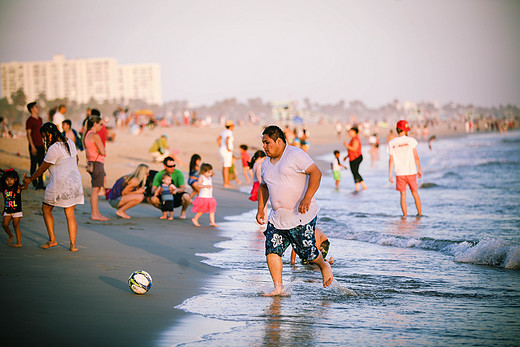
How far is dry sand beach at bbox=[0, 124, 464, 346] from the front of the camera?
4613 mm

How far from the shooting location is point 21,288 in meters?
5.77

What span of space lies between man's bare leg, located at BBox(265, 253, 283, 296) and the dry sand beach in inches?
31.4

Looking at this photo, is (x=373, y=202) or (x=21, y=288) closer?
(x=21, y=288)

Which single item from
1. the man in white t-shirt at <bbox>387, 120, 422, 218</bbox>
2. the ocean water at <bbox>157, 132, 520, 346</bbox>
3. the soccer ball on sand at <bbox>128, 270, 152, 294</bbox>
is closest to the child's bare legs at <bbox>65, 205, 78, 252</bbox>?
the ocean water at <bbox>157, 132, 520, 346</bbox>

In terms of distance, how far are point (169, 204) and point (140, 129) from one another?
98.1 ft

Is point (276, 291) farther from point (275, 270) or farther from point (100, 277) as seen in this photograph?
point (100, 277)

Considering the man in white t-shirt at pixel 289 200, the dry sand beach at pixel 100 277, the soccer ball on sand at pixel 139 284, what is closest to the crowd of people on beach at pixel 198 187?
the man in white t-shirt at pixel 289 200

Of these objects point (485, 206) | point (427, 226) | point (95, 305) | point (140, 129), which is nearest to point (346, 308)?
point (95, 305)

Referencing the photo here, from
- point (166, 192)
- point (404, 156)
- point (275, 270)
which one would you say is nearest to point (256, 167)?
point (166, 192)

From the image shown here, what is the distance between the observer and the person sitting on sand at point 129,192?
427 inches

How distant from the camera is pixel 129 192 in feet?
35.6

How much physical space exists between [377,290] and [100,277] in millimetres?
2868

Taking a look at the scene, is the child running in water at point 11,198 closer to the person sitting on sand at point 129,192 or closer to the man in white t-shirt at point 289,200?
the person sitting on sand at point 129,192

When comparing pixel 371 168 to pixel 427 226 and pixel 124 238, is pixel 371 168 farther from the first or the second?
pixel 124 238
